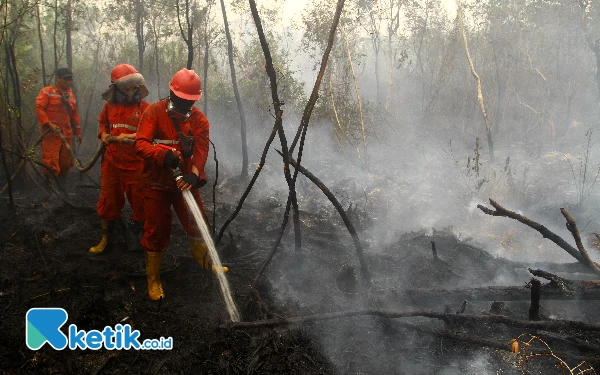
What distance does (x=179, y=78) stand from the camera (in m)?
3.73

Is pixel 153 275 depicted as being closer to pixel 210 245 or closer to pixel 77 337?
pixel 210 245

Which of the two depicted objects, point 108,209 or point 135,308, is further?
point 108,209

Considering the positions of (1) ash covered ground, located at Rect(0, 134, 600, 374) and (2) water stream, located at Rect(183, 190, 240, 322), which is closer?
(1) ash covered ground, located at Rect(0, 134, 600, 374)

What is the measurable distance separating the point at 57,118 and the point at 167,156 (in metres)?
4.44

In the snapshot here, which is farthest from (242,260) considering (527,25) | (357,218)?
(527,25)

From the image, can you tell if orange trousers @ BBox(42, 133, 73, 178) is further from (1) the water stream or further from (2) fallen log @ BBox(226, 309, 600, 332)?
(2) fallen log @ BBox(226, 309, 600, 332)

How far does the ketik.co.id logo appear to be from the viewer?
3.10 m

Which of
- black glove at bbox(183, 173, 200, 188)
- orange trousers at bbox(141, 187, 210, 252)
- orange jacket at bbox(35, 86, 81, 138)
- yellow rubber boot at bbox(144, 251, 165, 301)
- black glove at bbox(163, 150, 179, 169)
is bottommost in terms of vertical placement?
yellow rubber boot at bbox(144, 251, 165, 301)

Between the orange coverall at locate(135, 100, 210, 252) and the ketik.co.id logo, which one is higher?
the orange coverall at locate(135, 100, 210, 252)

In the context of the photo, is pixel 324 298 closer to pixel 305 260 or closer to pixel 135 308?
pixel 305 260

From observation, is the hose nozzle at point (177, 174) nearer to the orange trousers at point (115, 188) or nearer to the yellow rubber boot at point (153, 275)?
the yellow rubber boot at point (153, 275)

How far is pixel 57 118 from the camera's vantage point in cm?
661

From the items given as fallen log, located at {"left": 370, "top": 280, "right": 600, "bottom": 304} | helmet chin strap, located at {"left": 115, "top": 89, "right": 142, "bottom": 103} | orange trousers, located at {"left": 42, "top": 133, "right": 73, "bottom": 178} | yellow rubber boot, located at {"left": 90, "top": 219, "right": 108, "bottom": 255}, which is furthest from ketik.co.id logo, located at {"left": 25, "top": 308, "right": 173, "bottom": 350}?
orange trousers, located at {"left": 42, "top": 133, "right": 73, "bottom": 178}

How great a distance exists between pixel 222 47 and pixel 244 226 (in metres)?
10.8
